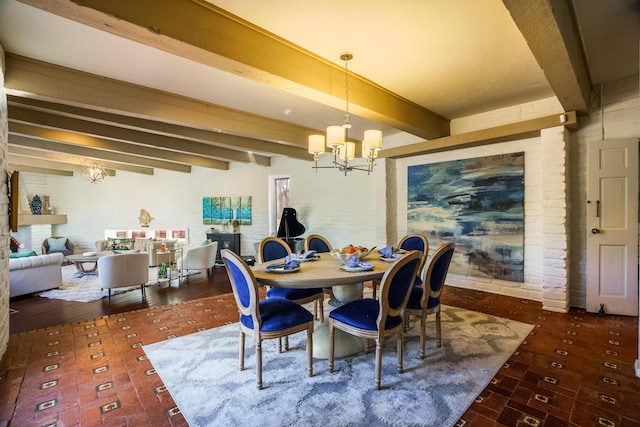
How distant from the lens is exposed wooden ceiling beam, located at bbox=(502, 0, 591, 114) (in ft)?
5.41

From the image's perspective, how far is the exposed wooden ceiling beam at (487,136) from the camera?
344 cm

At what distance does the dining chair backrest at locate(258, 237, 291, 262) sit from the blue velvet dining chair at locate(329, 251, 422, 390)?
1356 millimetres

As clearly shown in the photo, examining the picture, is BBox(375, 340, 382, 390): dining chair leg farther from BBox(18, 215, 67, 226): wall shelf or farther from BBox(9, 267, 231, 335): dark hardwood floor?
BBox(18, 215, 67, 226): wall shelf

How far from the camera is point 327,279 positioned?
2.14m

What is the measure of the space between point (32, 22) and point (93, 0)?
98 cm

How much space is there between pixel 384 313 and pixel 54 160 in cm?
788

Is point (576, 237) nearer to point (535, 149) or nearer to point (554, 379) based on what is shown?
point (535, 149)

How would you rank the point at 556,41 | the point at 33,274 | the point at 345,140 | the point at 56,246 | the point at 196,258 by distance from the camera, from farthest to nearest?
the point at 56,246 → the point at 196,258 → the point at 33,274 → the point at 345,140 → the point at 556,41

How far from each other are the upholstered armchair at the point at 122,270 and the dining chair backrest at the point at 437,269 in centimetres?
404

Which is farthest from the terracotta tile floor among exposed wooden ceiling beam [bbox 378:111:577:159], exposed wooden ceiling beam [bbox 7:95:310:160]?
exposed wooden ceiling beam [bbox 7:95:310:160]

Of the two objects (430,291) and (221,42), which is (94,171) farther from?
(430,291)

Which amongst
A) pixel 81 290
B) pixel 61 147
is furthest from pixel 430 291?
pixel 61 147

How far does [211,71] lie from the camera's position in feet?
9.00

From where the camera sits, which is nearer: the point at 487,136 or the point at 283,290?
the point at 283,290
